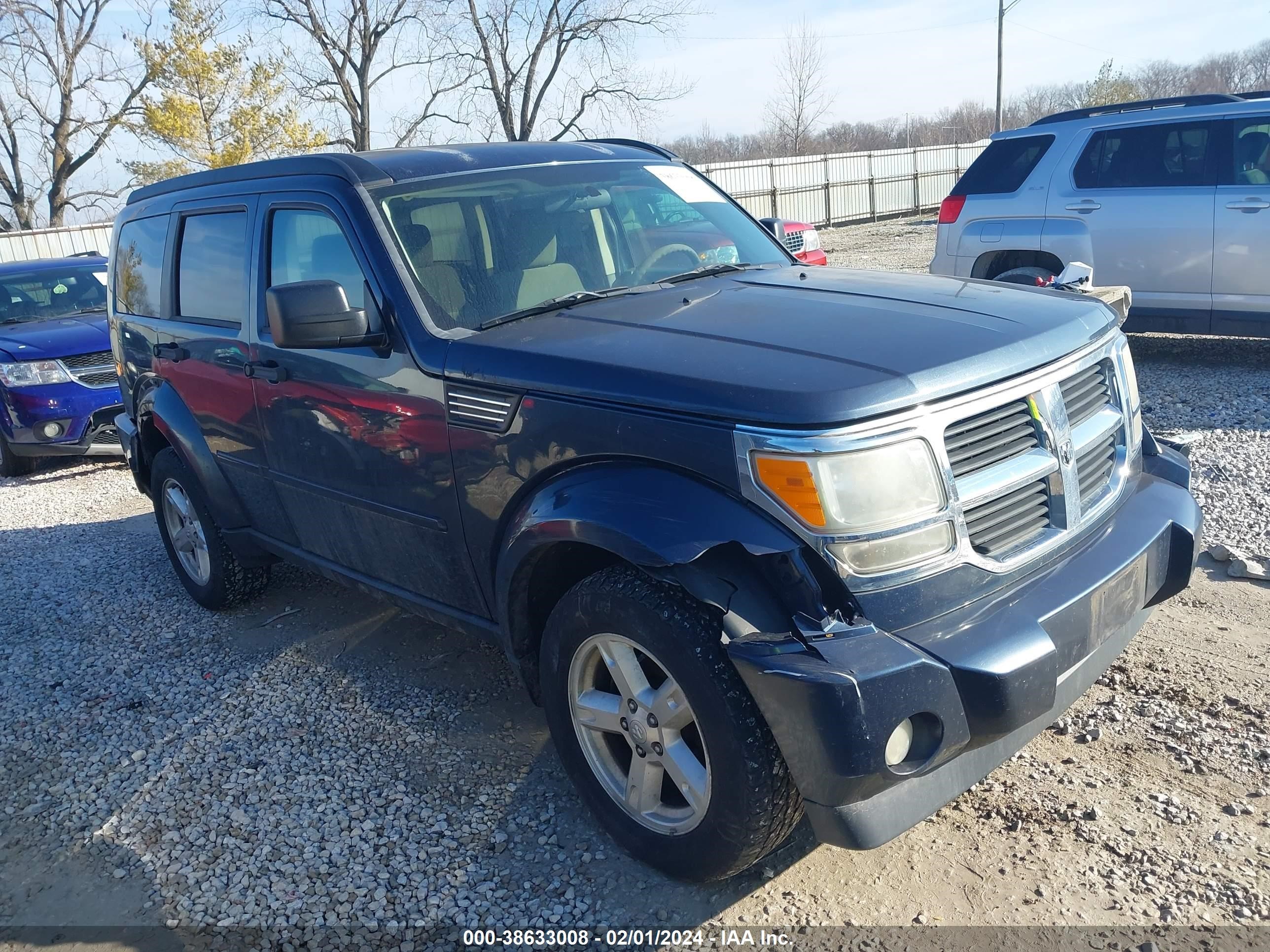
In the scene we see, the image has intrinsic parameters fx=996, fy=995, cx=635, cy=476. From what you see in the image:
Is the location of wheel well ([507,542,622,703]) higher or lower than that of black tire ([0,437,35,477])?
higher

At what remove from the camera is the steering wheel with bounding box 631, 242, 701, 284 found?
11.9 ft

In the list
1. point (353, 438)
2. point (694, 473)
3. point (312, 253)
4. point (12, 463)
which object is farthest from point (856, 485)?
point (12, 463)

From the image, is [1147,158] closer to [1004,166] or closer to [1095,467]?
[1004,166]

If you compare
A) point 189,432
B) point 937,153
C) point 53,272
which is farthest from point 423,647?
point 937,153

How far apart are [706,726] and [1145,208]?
23.5 ft

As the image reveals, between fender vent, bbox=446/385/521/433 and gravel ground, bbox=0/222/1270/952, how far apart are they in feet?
3.97

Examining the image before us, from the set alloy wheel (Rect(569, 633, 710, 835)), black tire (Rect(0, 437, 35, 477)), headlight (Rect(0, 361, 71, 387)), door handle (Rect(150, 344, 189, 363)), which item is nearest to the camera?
alloy wheel (Rect(569, 633, 710, 835))

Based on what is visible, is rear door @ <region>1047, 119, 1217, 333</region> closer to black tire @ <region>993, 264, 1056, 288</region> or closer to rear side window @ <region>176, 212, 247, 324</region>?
black tire @ <region>993, 264, 1056, 288</region>

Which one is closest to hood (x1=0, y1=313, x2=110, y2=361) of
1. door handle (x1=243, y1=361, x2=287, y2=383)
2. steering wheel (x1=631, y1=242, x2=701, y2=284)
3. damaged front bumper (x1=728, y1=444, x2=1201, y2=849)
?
door handle (x1=243, y1=361, x2=287, y2=383)

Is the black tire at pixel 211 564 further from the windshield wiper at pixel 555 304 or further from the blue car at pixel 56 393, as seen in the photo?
the blue car at pixel 56 393

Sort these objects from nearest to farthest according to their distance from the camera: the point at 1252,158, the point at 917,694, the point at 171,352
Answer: the point at 917,694, the point at 171,352, the point at 1252,158

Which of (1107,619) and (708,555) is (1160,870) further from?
(708,555)

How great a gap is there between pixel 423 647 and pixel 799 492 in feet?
8.45

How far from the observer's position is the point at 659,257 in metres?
3.78
